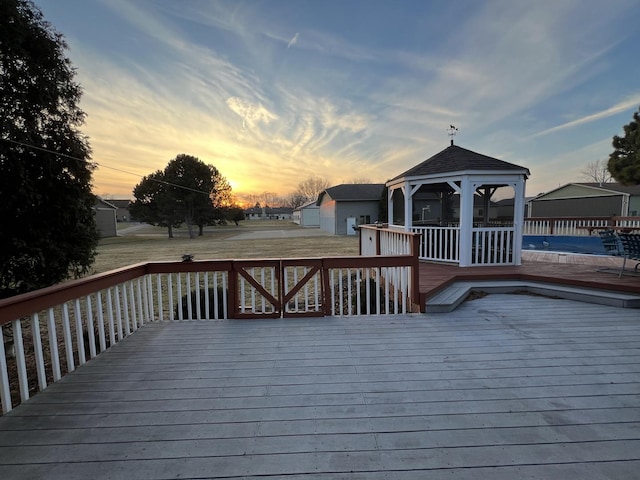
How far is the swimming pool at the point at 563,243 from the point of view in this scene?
962 centimetres

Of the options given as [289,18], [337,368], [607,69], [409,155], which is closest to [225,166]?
[409,155]

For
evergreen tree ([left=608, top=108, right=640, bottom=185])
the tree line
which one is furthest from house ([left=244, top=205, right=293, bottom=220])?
evergreen tree ([left=608, top=108, right=640, bottom=185])

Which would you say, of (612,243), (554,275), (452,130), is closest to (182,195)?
(452,130)

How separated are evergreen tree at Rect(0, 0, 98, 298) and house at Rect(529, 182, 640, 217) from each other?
85.9 feet

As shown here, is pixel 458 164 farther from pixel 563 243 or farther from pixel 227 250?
pixel 227 250

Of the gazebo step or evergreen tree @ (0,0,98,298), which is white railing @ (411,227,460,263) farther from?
evergreen tree @ (0,0,98,298)

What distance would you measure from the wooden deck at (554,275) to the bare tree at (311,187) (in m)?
68.0

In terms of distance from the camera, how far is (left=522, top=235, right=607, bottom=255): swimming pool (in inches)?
379

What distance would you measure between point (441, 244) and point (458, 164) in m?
1.86

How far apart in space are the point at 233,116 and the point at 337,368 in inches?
372

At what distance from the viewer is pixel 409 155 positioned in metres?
16.1

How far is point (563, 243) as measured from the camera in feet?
35.0

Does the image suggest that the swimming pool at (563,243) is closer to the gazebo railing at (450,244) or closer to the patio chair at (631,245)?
the gazebo railing at (450,244)

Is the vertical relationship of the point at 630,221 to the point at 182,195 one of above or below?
below
